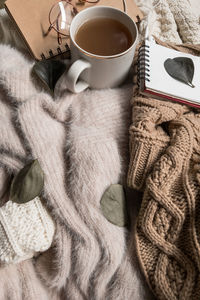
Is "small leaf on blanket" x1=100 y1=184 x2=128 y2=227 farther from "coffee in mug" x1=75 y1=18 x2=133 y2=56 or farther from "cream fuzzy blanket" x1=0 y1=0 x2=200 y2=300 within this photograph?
"coffee in mug" x1=75 y1=18 x2=133 y2=56

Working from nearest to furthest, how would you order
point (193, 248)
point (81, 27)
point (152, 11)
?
1. point (193, 248)
2. point (81, 27)
3. point (152, 11)

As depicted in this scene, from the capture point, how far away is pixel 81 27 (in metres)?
0.52

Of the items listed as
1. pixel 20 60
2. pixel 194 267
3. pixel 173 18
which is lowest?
pixel 194 267

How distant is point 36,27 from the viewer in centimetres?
57

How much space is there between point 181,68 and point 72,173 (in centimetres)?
Result: 29

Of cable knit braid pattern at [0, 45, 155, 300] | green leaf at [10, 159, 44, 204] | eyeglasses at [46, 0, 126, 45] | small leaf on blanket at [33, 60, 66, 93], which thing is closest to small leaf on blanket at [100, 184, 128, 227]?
cable knit braid pattern at [0, 45, 155, 300]

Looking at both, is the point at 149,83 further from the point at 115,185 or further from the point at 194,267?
the point at 194,267

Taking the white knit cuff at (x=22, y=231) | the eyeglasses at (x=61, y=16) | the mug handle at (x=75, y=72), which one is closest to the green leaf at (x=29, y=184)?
the white knit cuff at (x=22, y=231)

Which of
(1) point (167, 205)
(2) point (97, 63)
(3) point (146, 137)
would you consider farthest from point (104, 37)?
(1) point (167, 205)

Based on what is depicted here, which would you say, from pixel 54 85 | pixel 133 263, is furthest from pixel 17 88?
pixel 133 263

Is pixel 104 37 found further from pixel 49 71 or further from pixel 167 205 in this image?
pixel 167 205

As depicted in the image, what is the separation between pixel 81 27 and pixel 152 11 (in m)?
0.23

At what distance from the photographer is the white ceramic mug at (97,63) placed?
477 millimetres

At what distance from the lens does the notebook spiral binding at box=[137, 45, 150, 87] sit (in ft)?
1.67
